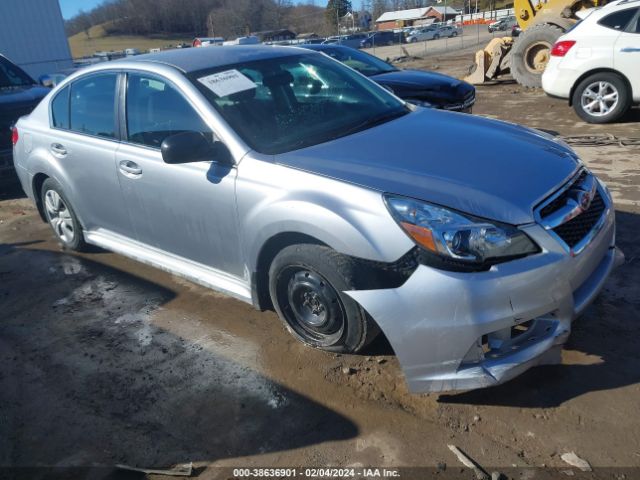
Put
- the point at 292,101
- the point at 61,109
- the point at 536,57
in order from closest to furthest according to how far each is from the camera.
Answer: the point at 292,101, the point at 61,109, the point at 536,57

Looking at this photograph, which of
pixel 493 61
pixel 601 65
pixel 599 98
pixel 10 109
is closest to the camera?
pixel 10 109

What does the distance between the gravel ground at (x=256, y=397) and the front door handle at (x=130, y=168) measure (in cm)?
100

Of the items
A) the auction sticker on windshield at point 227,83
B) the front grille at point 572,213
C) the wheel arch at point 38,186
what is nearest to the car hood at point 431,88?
the auction sticker on windshield at point 227,83

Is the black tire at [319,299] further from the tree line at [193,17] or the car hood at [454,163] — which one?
the tree line at [193,17]

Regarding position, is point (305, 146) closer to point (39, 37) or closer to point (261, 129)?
point (261, 129)

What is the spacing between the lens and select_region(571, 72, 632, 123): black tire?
806 cm

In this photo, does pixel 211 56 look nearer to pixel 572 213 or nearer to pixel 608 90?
pixel 572 213

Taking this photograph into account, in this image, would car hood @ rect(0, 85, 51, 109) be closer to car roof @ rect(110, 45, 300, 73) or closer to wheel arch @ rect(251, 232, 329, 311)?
car roof @ rect(110, 45, 300, 73)

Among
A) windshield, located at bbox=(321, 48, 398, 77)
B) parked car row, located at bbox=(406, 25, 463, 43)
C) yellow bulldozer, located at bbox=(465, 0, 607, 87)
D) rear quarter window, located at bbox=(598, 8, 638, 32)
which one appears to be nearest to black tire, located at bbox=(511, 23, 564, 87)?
yellow bulldozer, located at bbox=(465, 0, 607, 87)

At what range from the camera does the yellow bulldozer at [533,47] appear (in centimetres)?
1189

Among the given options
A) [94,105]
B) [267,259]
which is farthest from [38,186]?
[267,259]

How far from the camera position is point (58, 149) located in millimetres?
4508

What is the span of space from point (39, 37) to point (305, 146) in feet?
73.7

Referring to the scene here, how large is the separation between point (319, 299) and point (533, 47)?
36.8 feet
